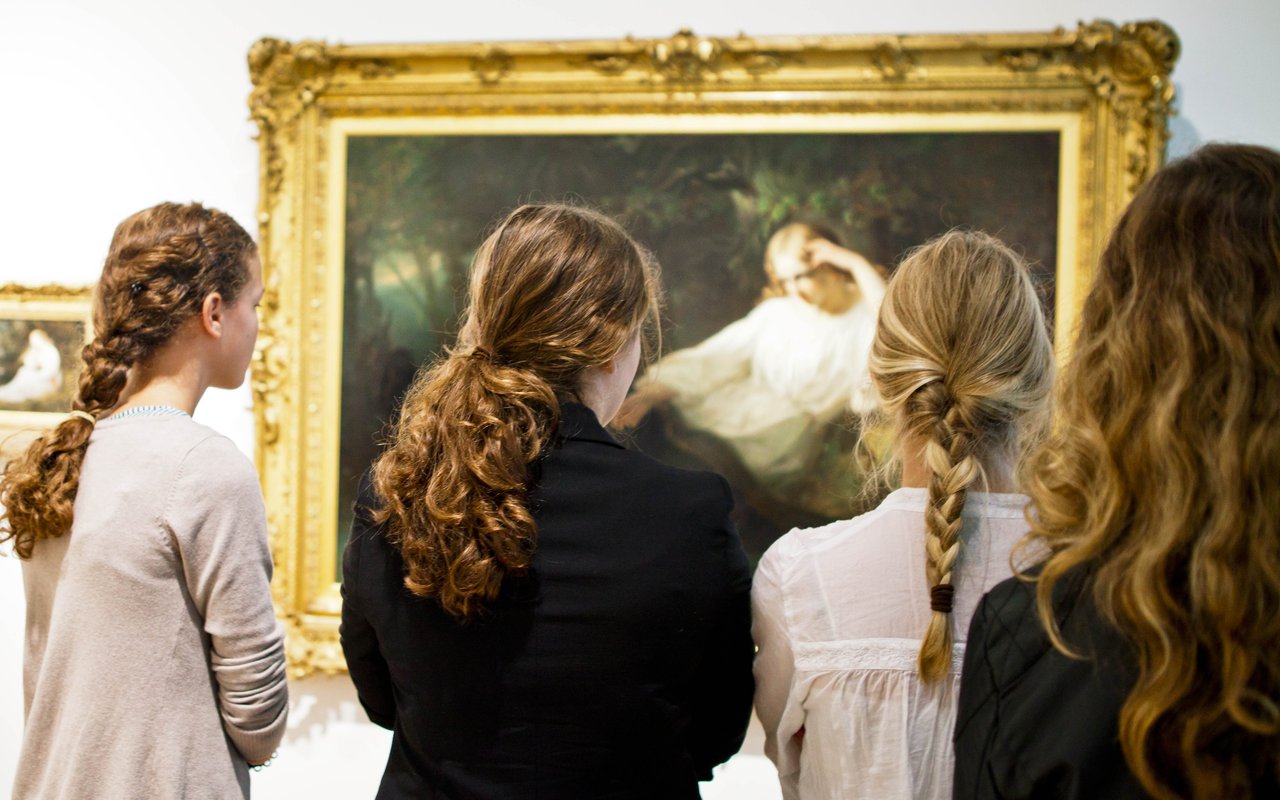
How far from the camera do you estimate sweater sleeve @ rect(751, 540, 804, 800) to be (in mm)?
1579

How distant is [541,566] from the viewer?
1.45 metres

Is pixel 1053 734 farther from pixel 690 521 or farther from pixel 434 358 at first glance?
pixel 434 358

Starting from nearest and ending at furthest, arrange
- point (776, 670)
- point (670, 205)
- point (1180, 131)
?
point (776, 670) < point (1180, 131) < point (670, 205)

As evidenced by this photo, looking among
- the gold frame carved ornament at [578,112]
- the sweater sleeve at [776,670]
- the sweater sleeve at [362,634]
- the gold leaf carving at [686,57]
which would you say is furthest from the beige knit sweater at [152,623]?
the gold leaf carving at [686,57]

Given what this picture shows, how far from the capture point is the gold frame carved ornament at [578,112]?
3043mm

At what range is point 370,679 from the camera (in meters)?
1.72

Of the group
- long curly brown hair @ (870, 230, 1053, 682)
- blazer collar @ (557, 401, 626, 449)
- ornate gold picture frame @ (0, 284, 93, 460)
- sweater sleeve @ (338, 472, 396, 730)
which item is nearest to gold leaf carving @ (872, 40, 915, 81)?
long curly brown hair @ (870, 230, 1053, 682)

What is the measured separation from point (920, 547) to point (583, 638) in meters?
0.54

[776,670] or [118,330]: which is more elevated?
[118,330]

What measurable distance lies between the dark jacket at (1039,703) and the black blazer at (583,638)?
0.46 meters

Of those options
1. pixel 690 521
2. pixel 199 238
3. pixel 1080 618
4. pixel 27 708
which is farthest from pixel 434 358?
pixel 1080 618

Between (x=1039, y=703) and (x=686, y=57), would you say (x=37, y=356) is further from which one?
(x=1039, y=703)

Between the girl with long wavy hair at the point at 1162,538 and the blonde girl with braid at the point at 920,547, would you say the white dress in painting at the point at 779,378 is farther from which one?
the girl with long wavy hair at the point at 1162,538

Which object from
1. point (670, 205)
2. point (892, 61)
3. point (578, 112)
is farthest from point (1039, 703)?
point (578, 112)
